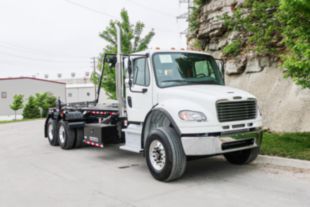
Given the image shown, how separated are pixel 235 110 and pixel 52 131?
748cm

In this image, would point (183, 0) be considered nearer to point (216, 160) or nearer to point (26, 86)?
point (216, 160)

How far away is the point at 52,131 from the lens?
11398 millimetres

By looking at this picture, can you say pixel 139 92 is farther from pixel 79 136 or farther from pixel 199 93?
pixel 79 136

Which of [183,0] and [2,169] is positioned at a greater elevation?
[183,0]

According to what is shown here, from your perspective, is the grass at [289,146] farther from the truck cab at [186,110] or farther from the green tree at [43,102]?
the green tree at [43,102]

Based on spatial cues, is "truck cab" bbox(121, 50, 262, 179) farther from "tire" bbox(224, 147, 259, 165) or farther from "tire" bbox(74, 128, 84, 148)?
"tire" bbox(74, 128, 84, 148)

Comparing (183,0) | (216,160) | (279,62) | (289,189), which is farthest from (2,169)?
(183,0)

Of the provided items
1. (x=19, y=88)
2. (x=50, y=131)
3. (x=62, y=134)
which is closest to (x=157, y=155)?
(x=62, y=134)

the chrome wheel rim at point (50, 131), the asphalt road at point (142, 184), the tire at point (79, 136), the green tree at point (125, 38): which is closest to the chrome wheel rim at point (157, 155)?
the asphalt road at point (142, 184)

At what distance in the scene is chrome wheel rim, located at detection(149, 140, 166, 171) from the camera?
6.19m

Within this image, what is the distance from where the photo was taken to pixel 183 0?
29.7 metres

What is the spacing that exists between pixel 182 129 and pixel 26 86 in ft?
164

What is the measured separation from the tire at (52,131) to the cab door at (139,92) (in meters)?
4.66

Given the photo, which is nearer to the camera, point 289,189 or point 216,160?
point 289,189
